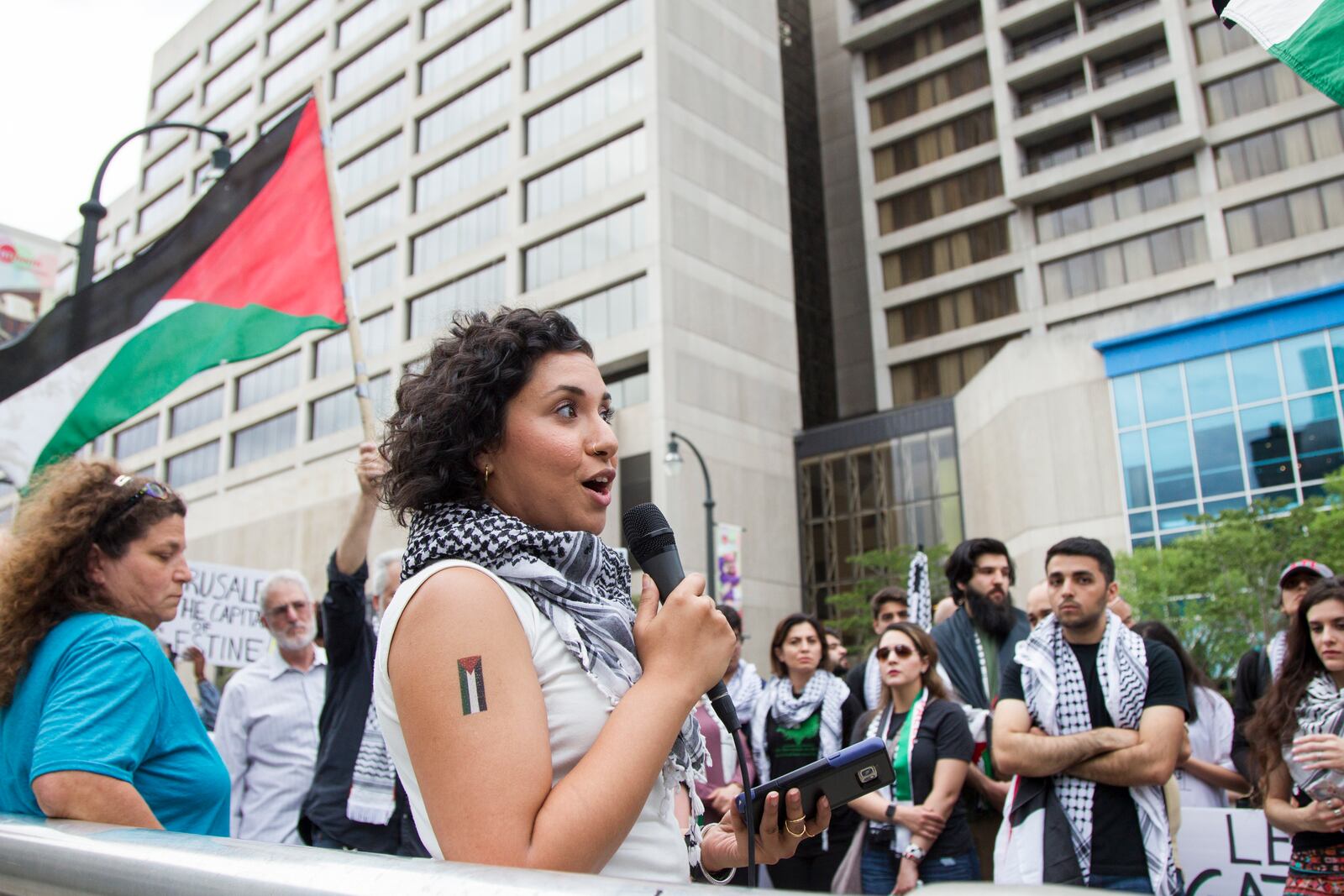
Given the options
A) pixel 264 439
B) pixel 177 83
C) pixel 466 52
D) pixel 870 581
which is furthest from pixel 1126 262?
pixel 177 83

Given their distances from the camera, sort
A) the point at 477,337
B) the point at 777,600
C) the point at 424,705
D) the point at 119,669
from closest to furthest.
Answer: the point at 424,705 < the point at 477,337 < the point at 119,669 < the point at 777,600

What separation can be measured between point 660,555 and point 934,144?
52257mm

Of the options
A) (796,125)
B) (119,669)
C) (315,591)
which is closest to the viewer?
(119,669)

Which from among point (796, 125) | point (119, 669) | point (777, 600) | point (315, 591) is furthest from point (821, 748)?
point (796, 125)

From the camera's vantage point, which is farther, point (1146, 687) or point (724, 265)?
point (724, 265)

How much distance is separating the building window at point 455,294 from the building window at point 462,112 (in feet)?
22.7

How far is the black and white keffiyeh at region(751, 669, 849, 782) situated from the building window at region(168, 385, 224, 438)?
5491 centimetres

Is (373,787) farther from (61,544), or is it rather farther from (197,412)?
(197,412)

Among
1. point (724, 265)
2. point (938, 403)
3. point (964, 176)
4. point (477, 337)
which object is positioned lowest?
point (477, 337)

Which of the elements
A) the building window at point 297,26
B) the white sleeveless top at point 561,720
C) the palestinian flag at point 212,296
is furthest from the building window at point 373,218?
the white sleeveless top at point 561,720

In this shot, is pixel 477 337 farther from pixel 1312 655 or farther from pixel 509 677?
pixel 1312 655

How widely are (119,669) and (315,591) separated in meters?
46.7

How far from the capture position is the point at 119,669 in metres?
2.41

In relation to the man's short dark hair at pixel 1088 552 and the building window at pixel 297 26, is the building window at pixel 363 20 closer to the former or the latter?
the building window at pixel 297 26
